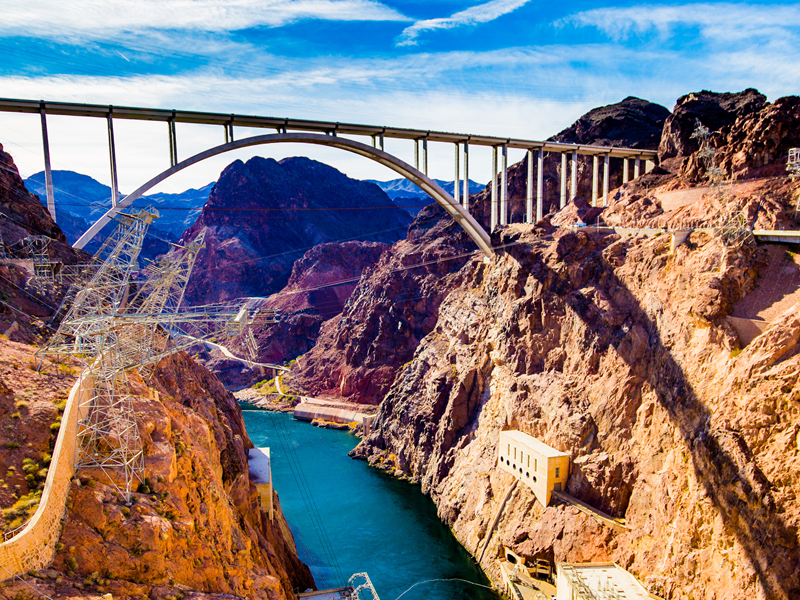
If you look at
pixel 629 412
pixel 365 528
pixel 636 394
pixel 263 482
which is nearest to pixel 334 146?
pixel 263 482

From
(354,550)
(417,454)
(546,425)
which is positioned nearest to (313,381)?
(417,454)

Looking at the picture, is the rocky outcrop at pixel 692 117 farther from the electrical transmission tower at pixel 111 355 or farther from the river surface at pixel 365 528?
the electrical transmission tower at pixel 111 355

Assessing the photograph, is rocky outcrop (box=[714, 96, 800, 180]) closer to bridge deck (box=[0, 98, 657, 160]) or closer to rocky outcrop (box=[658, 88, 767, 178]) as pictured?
rocky outcrop (box=[658, 88, 767, 178])

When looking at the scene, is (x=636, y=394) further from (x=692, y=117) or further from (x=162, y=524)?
(x=692, y=117)

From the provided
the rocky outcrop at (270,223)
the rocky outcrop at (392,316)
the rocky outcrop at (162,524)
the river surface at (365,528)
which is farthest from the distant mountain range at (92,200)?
the rocky outcrop at (162,524)

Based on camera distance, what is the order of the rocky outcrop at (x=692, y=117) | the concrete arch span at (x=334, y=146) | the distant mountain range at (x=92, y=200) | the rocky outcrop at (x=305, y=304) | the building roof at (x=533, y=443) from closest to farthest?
the concrete arch span at (x=334, y=146)
the building roof at (x=533, y=443)
the rocky outcrop at (x=692, y=117)
the rocky outcrop at (x=305, y=304)
the distant mountain range at (x=92, y=200)

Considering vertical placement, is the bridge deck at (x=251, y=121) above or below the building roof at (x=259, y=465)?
above
